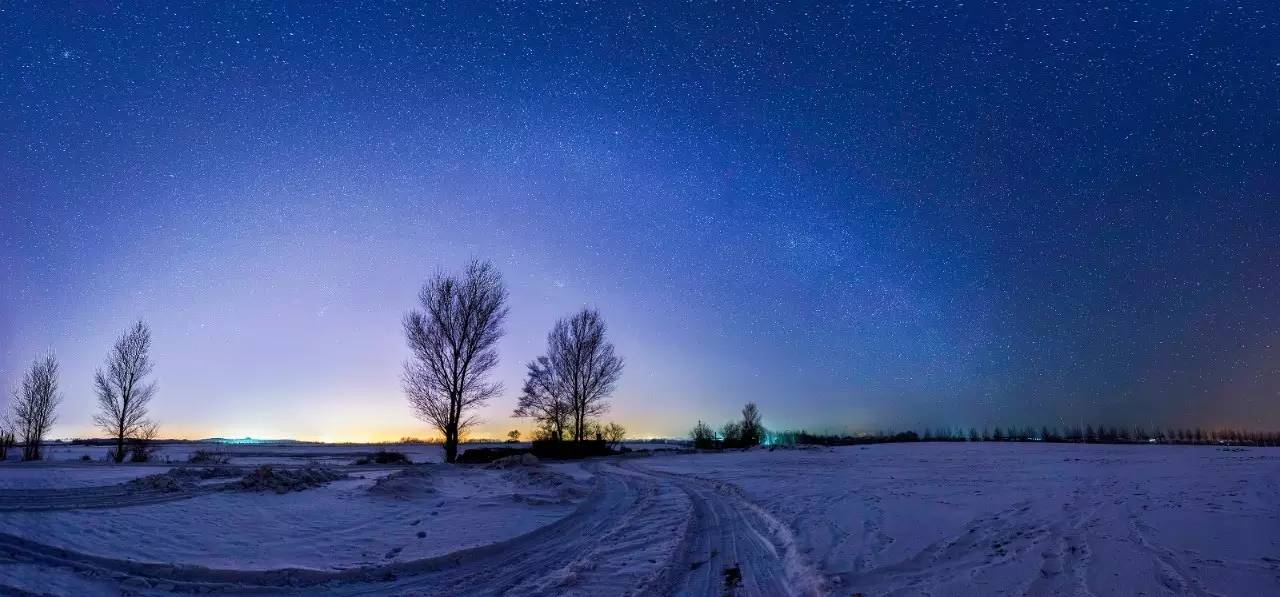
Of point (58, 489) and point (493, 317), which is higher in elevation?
point (493, 317)

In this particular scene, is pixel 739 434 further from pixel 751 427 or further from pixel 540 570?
pixel 540 570

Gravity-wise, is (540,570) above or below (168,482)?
below

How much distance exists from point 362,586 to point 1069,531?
8.77m

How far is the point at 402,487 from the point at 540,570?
7.56 metres

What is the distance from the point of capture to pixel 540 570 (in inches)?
278

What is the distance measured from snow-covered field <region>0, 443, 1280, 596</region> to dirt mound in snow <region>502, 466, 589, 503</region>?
0.78ft

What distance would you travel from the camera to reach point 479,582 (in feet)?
21.2

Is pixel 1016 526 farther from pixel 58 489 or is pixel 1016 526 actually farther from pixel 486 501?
pixel 58 489

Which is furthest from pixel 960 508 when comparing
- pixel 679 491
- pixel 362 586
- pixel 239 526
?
pixel 239 526

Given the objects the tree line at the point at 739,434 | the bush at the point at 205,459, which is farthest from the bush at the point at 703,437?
the bush at the point at 205,459

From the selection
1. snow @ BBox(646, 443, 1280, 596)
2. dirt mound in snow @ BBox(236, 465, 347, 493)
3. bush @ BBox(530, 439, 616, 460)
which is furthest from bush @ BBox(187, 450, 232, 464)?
snow @ BBox(646, 443, 1280, 596)

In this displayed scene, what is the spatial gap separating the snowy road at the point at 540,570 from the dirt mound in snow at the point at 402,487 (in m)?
4.74

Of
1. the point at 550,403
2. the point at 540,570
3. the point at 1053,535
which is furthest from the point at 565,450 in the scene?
the point at 1053,535

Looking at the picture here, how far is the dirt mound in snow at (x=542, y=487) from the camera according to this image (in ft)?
43.6
